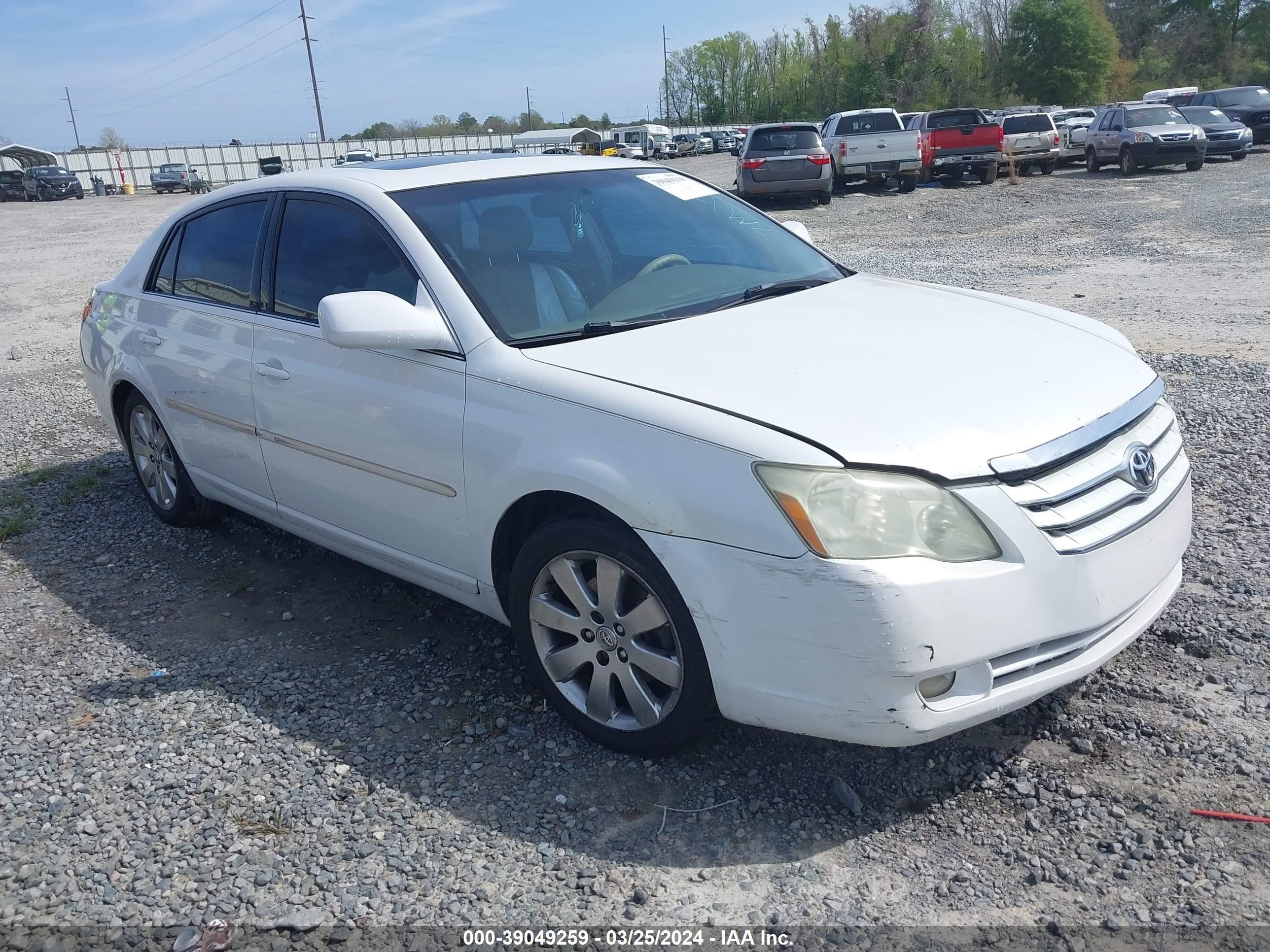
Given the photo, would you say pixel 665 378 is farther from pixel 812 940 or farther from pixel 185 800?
pixel 185 800

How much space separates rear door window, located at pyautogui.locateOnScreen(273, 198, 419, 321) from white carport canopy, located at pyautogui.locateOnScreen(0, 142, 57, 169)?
190ft

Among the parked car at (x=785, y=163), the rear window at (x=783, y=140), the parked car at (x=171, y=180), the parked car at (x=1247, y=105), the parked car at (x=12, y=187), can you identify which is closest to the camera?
the parked car at (x=785, y=163)

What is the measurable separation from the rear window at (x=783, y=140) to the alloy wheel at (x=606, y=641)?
736 inches

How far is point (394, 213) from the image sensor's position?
357 cm

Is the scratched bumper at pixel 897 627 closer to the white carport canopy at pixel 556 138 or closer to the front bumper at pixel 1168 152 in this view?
the front bumper at pixel 1168 152

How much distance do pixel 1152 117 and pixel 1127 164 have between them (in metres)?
1.30

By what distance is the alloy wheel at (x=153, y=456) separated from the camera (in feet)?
16.6

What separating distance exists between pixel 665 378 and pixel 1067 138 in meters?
32.4

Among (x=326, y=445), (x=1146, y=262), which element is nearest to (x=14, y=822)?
(x=326, y=445)

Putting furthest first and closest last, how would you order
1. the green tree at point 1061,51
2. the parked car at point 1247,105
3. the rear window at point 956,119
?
the green tree at point 1061,51
the parked car at point 1247,105
the rear window at point 956,119

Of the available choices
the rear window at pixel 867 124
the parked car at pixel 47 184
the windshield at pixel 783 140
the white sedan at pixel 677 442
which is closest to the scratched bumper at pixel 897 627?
the white sedan at pixel 677 442

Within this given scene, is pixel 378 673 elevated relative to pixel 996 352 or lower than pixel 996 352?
lower

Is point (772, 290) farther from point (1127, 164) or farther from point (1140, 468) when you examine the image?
point (1127, 164)

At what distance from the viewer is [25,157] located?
2111 inches
